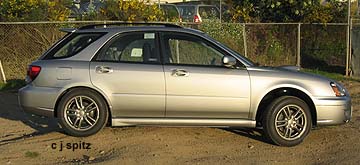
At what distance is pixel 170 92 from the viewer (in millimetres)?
8055

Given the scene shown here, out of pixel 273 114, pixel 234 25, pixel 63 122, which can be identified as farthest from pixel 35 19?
pixel 273 114

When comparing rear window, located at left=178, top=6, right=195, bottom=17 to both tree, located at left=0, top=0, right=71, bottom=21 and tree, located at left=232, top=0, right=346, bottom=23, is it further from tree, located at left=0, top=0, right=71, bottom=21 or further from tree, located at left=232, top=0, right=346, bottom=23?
tree, located at left=0, top=0, right=71, bottom=21

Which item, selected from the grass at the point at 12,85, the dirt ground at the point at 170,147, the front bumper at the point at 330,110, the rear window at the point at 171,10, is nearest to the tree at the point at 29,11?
the grass at the point at 12,85

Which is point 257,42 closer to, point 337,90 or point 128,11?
point 128,11

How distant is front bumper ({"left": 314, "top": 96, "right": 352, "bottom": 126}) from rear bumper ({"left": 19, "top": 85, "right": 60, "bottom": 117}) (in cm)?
351

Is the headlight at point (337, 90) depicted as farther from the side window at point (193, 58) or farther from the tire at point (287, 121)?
the side window at point (193, 58)

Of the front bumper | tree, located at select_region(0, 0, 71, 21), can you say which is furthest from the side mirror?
tree, located at select_region(0, 0, 71, 21)

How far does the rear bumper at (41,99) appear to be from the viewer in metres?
8.17

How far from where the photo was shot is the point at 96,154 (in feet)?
24.9

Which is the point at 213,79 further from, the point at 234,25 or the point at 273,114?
the point at 234,25

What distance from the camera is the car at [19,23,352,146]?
26.4 ft

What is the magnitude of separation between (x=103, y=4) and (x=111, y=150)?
12.3 meters

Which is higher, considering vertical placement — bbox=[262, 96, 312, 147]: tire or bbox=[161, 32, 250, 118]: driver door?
bbox=[161, 32, 250, 118]: driver door

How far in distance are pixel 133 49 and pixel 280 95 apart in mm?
2097
